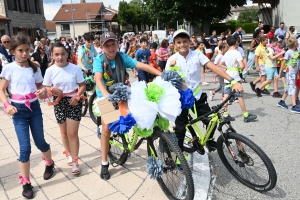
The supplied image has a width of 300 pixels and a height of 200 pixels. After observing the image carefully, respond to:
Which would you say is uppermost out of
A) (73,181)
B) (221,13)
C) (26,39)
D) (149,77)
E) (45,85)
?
(221,13)

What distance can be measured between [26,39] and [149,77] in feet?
18.3

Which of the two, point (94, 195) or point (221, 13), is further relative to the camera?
point (221, 13)

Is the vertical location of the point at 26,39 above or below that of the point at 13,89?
above

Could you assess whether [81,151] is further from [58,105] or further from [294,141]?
[294,141]

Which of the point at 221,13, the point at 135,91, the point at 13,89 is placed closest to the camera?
the point at 135,91

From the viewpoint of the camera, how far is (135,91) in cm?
296

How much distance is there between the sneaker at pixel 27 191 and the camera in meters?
3.45

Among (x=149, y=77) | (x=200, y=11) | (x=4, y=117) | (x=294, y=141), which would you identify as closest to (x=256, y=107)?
(x=294, y=141)

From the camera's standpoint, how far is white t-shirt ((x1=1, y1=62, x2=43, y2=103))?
3.39m

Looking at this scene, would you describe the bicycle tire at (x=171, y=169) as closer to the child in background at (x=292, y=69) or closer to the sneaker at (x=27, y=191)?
the sneaker at (x=27, y=191)

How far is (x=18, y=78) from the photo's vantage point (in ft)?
11.2

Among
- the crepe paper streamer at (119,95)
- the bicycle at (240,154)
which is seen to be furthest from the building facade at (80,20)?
the crepe paper streamer at (119,95)

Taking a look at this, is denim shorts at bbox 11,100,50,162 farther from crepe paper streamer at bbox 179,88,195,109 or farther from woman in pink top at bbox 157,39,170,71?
woman in pink top at bbox 157,39,170,71

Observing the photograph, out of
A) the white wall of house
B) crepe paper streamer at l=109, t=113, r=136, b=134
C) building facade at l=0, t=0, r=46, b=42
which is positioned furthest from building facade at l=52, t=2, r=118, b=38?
crepe paper streamer at l=109, t=113, r=136, b=134
